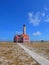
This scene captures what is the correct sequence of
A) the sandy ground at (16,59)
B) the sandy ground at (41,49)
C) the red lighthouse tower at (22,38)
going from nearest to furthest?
the sandy ground at (16,59)
the sandy ground at (41,49)
the red lighthouse tower at (22,38)

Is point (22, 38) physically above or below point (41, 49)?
above

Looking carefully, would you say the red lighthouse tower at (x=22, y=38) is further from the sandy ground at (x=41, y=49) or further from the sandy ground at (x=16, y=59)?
the sandy ground at (x=16, y=59)

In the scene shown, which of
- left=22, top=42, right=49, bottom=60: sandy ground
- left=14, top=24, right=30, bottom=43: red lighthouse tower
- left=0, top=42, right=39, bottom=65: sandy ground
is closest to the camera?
left=0, top=42, right=39, bottom=65: sandy ground

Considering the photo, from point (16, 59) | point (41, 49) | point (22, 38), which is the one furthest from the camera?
point (22, 38)

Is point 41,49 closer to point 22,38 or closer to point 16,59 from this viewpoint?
point 16,59

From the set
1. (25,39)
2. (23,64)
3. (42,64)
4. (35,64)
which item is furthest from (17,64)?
(25,39)

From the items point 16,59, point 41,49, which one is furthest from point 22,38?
point 16,59

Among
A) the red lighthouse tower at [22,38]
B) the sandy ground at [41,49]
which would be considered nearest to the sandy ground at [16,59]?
the sandy ground at [41,49]

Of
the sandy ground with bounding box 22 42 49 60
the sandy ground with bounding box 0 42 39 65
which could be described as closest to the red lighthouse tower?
the sandy ground with bounding box 22 42 49 60

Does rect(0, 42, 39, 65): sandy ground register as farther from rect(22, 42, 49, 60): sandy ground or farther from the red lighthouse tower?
the red lighthouse tower

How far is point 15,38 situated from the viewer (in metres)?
94.7

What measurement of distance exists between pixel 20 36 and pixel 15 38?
354cm

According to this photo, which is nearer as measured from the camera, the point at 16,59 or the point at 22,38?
the point at 16,59

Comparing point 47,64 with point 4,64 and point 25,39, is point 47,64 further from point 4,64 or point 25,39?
point 25,39
